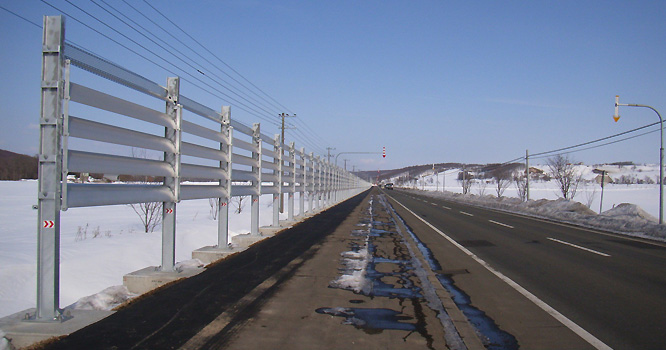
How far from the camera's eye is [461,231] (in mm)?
16297

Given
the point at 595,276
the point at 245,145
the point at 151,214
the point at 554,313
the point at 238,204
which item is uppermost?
the point at 245,145

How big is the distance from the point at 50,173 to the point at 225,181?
4.56 metres

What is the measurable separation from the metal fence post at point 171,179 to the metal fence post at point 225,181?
6.79 ft

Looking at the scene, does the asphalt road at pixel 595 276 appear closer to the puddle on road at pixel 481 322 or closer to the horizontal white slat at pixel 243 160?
the puddle on road at pixel 481 322

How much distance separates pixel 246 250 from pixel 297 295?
375 cm

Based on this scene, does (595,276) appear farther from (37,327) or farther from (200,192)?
(37,327)

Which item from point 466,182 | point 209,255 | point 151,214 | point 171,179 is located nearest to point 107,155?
point 171,179

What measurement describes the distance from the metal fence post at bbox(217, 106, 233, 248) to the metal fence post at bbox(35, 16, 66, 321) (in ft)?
14.5

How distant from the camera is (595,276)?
8.28 metres

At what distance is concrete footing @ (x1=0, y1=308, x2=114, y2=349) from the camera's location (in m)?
3.80

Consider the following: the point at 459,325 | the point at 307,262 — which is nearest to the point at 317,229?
the point at 307,262

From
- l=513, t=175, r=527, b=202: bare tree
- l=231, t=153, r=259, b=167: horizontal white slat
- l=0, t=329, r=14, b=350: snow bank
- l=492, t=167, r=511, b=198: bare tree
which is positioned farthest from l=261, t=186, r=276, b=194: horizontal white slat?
l=492, t=167, r=511, b=198: bare tree

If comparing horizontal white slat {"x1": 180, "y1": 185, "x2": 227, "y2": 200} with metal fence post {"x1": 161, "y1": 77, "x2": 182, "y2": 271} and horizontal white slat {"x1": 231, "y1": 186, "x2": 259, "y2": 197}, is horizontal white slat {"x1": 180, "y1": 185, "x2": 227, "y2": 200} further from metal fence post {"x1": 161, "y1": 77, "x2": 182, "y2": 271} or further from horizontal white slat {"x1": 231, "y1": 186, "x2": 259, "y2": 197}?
horizontal white slat {"x1": 231, "y1": 186, "x2": 259, "y2": 197}

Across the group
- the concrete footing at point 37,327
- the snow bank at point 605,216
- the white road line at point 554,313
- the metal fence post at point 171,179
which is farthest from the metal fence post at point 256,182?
the snow bank at point 605,216
